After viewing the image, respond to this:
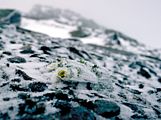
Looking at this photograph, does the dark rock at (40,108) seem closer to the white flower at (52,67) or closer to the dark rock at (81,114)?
the dark rock at (81,114)

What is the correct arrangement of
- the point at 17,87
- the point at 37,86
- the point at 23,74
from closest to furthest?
the point at 17,87
the point at 37,86
the point at 23,74

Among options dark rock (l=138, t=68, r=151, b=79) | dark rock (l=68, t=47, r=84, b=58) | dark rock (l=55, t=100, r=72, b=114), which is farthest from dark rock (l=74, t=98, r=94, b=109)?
dark rock (l=138, t=68, r=151, b=79)

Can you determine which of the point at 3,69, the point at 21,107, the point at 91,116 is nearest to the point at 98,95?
the point at 91,116

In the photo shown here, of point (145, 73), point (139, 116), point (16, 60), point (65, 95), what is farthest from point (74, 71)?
point (145, 73)

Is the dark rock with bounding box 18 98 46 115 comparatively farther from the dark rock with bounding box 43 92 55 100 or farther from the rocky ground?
the dark rock with bounding box 43 92 55 100

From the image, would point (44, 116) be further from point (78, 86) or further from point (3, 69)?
point (3, 69)

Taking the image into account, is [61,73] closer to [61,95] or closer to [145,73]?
[61,95]
